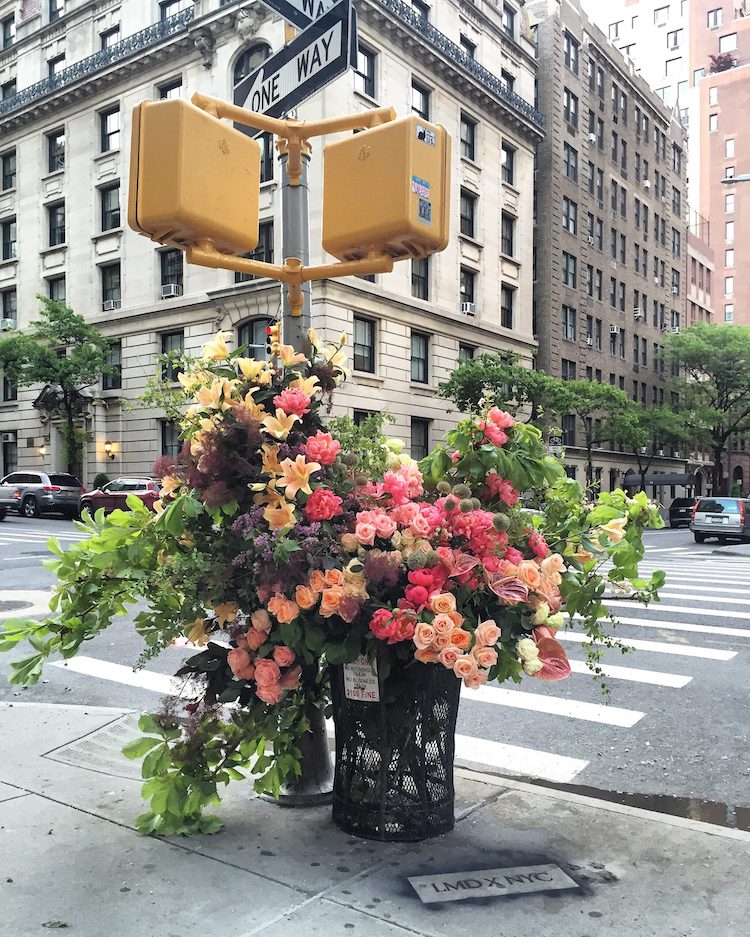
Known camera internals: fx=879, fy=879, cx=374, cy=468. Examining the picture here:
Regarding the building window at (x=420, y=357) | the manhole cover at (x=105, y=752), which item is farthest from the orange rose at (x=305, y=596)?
the building window at (x=420, y=357)

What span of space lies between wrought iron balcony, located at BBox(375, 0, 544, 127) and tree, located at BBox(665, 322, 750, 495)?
62.1 ft

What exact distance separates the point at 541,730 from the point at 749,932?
10.5 feet

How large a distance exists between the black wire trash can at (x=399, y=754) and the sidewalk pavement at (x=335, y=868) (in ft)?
0.35

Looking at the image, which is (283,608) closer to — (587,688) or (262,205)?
(587,688)

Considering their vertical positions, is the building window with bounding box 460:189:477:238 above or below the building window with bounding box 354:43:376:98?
below

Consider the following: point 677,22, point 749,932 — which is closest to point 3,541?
point 749,932

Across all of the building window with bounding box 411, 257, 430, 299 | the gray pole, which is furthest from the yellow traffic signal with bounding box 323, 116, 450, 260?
the building window with bounding box 411, 257, 430, 299

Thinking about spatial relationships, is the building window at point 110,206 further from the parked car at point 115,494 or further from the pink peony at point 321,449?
the pink peony at point 321,449

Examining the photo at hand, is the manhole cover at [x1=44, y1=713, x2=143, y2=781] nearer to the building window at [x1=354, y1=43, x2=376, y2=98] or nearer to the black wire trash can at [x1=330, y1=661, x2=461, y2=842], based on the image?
the black wire trash can at [x1=330, y1=661, x2=461, y2=842]

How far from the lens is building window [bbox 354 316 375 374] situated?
108 ft

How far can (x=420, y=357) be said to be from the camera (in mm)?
36281

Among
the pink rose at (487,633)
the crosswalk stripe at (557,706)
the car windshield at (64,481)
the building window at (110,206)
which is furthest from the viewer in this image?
the building window at (110,206)

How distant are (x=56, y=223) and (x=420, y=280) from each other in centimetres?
1779

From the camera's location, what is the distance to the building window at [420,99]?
117 ft
